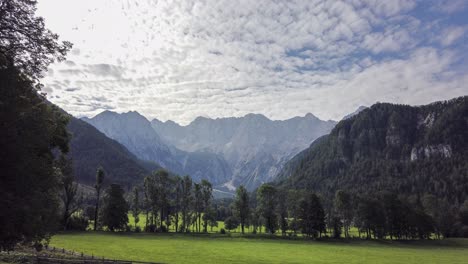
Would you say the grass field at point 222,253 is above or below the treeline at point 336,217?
below

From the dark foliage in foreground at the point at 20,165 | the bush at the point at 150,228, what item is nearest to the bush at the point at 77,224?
the bush at the point at 150,228

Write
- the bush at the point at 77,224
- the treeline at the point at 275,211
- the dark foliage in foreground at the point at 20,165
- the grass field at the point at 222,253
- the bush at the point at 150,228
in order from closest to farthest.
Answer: the dark foliage in foreground at the point at 20,165
the grass field at the point at 222,253
the bush at the point at 77,224
the bush at the point at 150,228
the treeline at the point at 275,211

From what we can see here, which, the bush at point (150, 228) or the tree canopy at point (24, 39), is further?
the bush at point (150, 228)

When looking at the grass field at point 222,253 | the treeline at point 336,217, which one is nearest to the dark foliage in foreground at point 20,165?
the grass field at point 222,253

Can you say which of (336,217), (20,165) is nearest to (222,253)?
(20,165)

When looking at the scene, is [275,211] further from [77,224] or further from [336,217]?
[77,224]

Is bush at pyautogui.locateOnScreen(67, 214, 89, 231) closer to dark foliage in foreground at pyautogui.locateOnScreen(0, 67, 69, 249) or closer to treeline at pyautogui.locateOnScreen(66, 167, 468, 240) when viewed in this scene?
treeline at pyautogui.locateOnScreen(66, 167, 468, 240)

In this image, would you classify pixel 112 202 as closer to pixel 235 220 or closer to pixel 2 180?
pixel 235 220

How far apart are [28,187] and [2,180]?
5.56ft

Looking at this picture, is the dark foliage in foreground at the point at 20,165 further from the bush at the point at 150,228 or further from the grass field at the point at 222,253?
the bush at the point at 150,228

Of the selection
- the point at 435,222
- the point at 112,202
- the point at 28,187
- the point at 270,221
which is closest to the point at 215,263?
the point at 28,187

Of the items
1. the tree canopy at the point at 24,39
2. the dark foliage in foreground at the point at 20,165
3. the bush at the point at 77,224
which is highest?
the tree canopy at the point at 24,39

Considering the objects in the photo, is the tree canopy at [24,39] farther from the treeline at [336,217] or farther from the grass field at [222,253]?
the treeline at [336,217]

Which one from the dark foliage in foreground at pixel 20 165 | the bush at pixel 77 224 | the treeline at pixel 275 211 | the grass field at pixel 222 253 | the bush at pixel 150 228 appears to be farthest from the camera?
the treeline at pixel 275 211
